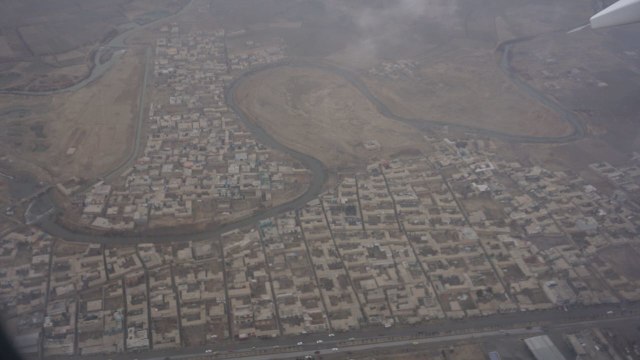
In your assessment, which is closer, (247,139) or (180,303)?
(180,303)

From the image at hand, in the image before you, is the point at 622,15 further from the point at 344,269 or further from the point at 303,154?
the point at 303,154

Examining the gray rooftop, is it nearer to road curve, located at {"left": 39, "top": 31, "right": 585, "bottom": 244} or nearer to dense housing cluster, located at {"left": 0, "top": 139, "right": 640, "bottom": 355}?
dense housing cluster, located at {"left": 0, "top": 139, "right": 640, "bottom": 355}

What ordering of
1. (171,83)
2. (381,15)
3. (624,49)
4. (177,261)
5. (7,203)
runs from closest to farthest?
(177,261) < (7,203) < (171,83) < (624,49) < (381,15)

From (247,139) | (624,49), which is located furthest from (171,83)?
(624,49)

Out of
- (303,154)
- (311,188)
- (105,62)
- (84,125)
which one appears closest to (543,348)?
(311,188)

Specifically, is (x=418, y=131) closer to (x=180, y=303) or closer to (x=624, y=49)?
(x=180, y=303)

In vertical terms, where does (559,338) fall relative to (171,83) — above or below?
below
